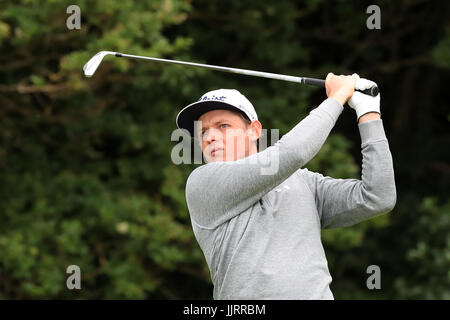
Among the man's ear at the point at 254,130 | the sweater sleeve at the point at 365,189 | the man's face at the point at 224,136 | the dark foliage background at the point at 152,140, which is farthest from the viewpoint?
the dark foliage background at the point at 152,140

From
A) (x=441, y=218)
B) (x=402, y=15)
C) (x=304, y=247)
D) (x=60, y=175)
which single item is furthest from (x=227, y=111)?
(x=402, y=15)

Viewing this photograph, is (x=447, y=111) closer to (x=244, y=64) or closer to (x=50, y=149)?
(x=244, y=64)

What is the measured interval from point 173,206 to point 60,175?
1.05m

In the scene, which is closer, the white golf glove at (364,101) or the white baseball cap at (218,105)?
the white golf glove at (364,101)

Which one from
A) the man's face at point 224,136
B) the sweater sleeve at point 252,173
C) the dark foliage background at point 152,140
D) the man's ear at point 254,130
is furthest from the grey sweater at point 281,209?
the dark foliage background at point 152,140

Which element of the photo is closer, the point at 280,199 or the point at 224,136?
the point at 280,199

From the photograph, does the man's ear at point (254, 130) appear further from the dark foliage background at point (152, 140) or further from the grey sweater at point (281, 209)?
the dark foliage background at point (152, 140)

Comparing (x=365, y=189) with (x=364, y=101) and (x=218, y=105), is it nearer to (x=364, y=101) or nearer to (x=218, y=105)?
(x=364, y=101)

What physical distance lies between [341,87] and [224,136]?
42 cm

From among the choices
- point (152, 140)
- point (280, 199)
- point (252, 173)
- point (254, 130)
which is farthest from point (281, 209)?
point (152, 140)

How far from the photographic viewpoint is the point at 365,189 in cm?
230

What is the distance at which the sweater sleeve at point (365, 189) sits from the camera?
2270 millimetres

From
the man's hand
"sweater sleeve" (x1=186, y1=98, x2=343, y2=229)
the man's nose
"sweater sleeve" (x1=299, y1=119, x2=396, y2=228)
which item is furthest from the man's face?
the man's hand

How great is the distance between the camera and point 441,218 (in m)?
6.69
